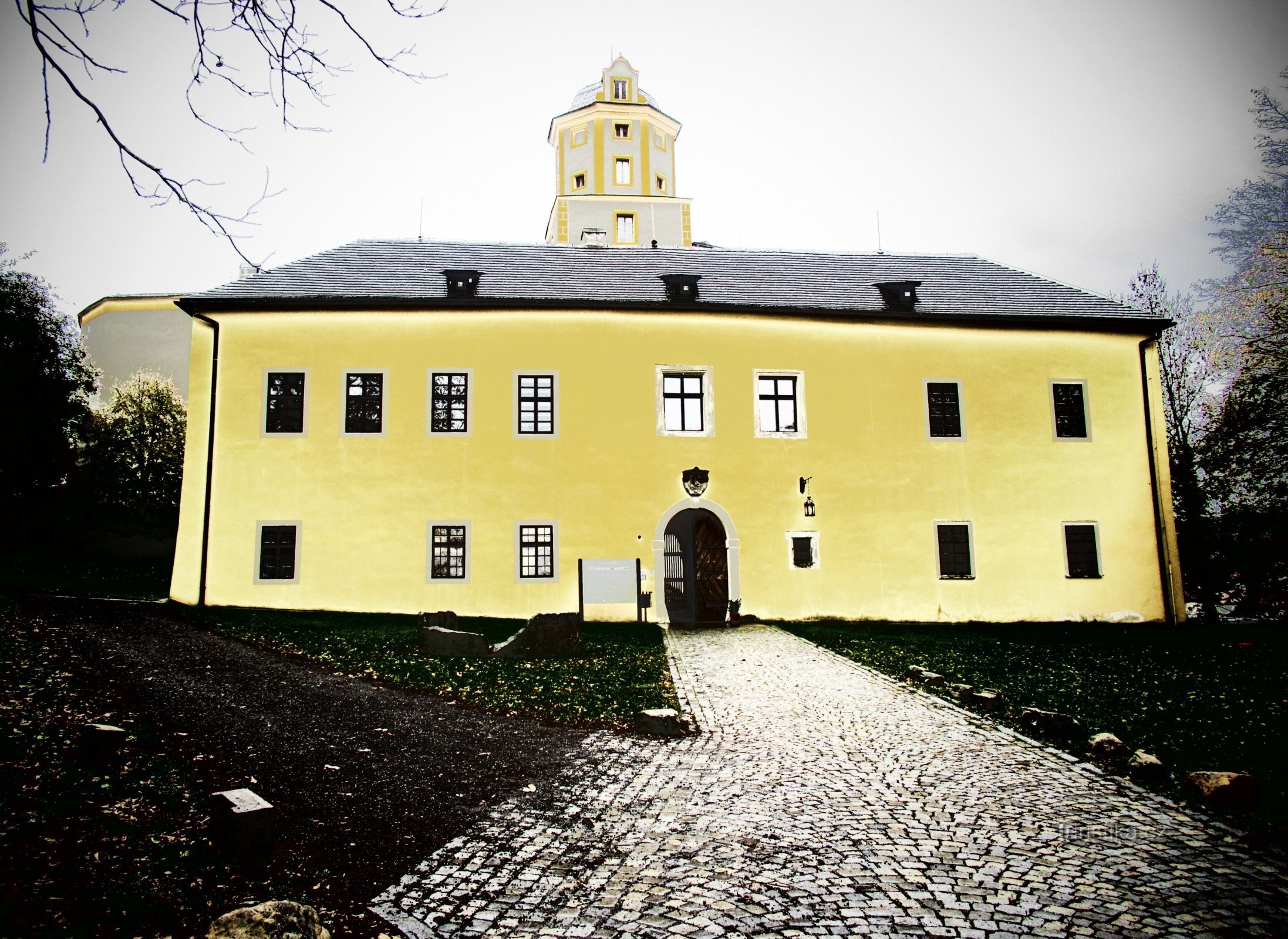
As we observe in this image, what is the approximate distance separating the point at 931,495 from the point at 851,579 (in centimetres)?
290

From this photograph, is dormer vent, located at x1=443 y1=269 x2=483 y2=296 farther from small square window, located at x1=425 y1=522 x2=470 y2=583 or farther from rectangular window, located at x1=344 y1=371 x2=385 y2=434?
small square window, located at x1=425 y1=522 x2=470 y2=583

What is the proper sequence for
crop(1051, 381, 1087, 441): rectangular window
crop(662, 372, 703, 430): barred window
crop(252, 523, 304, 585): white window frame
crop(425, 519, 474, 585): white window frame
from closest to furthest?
1. crop(252, 523, 304, 585): white window frame
2. crop(425, 519, 474, 585): white window frame
3. crop(662, 372, 703, 430): barred window
4. crop(1051, 381, 1087, 441): rectangular window

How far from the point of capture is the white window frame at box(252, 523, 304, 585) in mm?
16516

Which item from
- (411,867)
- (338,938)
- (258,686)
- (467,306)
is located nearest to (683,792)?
(411,867)

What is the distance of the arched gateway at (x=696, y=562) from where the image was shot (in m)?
17.4

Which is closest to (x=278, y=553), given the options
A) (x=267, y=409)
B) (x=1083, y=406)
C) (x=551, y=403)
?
(x=267, y=409)

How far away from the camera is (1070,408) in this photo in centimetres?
1898

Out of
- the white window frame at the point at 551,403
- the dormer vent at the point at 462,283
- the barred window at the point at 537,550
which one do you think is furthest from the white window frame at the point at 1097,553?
the dormer vent at the point at 462,283

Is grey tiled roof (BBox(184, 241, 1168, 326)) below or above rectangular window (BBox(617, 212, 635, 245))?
below

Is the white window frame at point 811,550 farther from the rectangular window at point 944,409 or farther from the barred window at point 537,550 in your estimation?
the barred window at point 537,550

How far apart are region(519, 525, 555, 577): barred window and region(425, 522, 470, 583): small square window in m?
1.18

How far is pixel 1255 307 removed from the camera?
57.7 ft

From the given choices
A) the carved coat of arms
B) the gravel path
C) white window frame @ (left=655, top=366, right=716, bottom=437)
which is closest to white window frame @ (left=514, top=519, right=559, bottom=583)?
the carved coat of arms

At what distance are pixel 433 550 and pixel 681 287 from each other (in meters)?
8.58
